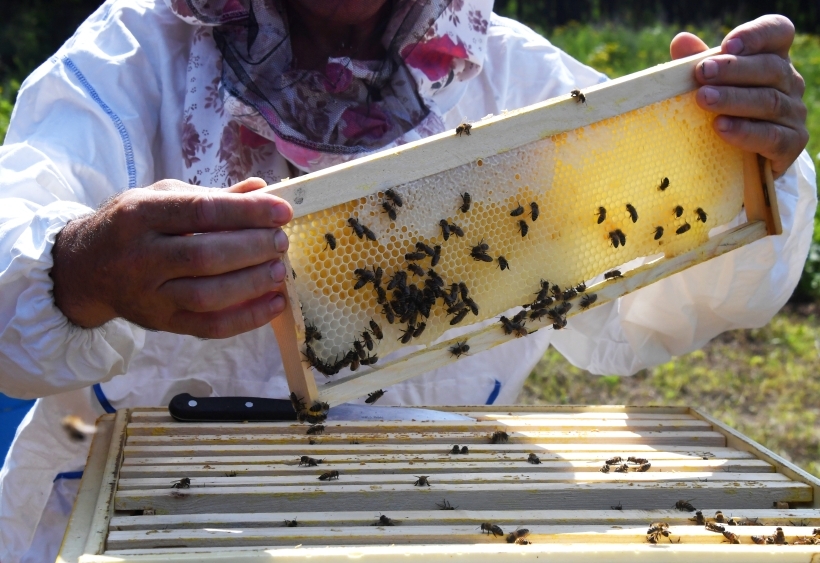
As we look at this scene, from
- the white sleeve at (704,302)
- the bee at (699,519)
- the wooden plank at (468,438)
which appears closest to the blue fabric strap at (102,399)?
the wooden plank at (468,438)

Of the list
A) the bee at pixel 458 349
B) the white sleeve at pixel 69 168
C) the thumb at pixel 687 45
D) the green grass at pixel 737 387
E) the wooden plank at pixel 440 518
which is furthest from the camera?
the green grass at pixel 737 387

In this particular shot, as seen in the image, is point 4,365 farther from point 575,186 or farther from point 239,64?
point 575,186

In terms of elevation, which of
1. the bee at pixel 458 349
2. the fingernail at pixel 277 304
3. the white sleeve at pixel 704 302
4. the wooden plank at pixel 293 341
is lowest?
the white sleeve at pixel 704 302

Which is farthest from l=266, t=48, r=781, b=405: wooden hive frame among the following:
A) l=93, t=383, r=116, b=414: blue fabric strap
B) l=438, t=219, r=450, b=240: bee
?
l=93, t=383, r=116, b=414: blue fabric strap

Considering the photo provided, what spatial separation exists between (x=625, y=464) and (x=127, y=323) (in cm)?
143

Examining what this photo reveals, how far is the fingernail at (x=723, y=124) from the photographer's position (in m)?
2.50

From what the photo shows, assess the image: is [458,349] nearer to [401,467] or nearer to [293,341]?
[401,467]

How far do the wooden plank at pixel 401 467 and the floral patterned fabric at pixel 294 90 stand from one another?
40.4 inches

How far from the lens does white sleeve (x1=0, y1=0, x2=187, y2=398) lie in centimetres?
216

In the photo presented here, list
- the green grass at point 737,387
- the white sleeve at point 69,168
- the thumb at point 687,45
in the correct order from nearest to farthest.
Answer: the white sleeve at point 69,168, the thumb at point 687,45, the green grass at point 737,387

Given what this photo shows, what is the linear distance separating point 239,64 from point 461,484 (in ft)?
5.04

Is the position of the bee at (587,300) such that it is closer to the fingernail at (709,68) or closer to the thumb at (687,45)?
the fingernail at (709,68)

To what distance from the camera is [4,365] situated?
2199mm

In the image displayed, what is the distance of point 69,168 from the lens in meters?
2.61
